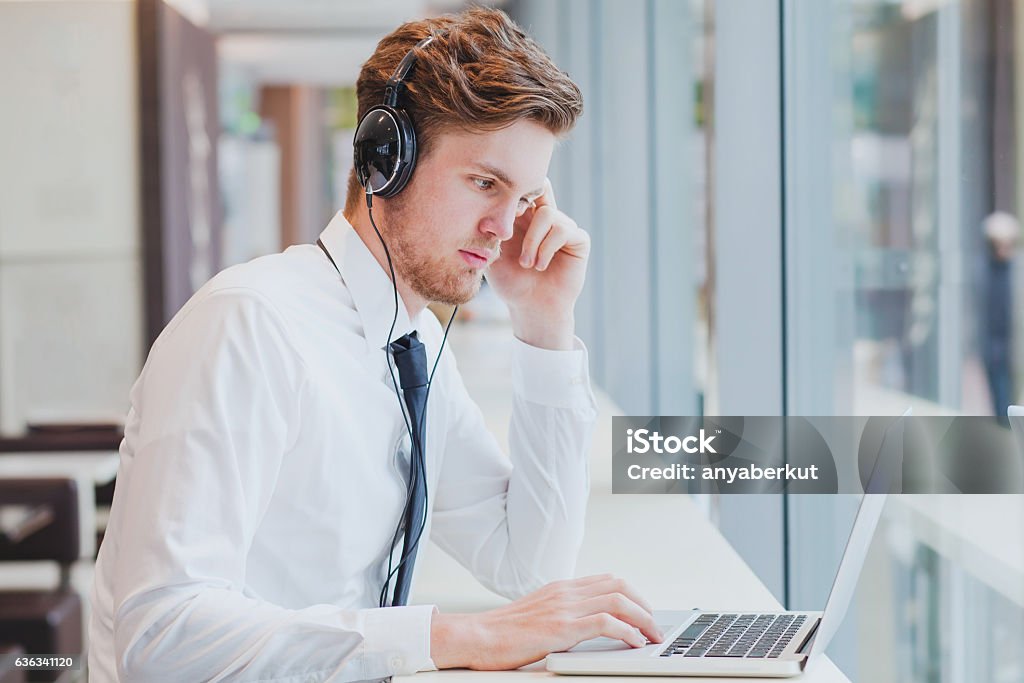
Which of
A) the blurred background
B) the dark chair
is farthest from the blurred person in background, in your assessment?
the dark chair

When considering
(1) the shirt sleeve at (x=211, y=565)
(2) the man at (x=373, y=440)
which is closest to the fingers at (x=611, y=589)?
(2) the man at (x=373, y=440)

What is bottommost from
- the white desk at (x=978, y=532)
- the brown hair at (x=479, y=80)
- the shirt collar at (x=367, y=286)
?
the white desk at (x=978, y=532)

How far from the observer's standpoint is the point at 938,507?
4.74 ft

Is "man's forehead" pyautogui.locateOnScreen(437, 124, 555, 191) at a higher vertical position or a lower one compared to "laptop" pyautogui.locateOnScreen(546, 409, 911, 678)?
higher

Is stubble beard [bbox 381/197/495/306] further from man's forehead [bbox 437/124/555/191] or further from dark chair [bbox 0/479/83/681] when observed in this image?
dark chair [bbox 0/479/83/681]

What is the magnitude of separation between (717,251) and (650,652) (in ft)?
2.92

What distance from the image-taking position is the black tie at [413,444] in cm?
118

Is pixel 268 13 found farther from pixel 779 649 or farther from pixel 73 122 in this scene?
pixel 779 649

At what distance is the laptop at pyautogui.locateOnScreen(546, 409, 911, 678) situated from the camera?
35.2 inches

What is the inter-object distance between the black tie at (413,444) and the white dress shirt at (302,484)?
2cm

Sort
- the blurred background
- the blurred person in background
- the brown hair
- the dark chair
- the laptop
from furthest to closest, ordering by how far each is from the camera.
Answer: the dark chair, the blurred background, the blurred person in background, the brown hair, the laptop

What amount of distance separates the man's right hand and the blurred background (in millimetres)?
581

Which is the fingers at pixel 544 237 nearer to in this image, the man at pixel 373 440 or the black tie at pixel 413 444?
the man at pixel 373 440

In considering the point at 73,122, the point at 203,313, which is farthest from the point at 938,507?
the point at 73,122
